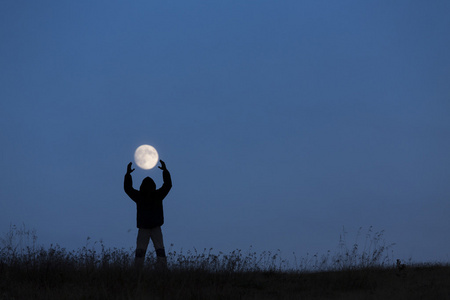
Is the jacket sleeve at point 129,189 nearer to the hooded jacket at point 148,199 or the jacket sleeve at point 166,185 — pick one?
the hooded jacket at point 148,199

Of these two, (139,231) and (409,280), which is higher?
(139,231)

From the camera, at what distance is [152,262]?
10.7 meters

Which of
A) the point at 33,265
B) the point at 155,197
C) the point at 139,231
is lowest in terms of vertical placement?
the point at 33,265

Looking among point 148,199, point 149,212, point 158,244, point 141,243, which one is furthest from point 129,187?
point 158,244

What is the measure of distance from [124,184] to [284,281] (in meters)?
4.51

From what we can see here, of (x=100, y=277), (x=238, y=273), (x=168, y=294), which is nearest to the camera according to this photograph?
(x=168, y=294)

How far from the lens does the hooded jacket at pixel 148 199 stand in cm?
1117

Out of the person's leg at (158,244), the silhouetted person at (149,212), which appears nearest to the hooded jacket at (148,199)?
the silhouetted person at (149,212)

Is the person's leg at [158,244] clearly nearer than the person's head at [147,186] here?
Yes

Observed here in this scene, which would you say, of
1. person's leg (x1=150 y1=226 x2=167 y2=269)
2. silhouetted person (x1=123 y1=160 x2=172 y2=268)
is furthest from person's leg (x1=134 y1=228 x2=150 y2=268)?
person's leg (x1=150 y1=226 x2=167 y2=269)

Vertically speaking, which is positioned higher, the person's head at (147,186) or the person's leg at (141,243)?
the person's head at (147,186)

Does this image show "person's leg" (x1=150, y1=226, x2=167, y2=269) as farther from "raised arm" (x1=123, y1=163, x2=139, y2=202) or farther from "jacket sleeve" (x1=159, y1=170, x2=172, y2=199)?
"raised arm" (x1=123, y1=163, x2=139, y2=202)

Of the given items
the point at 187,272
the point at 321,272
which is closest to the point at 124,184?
the point at 187,272

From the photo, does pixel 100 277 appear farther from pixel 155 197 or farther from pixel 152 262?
pixel 155 197
